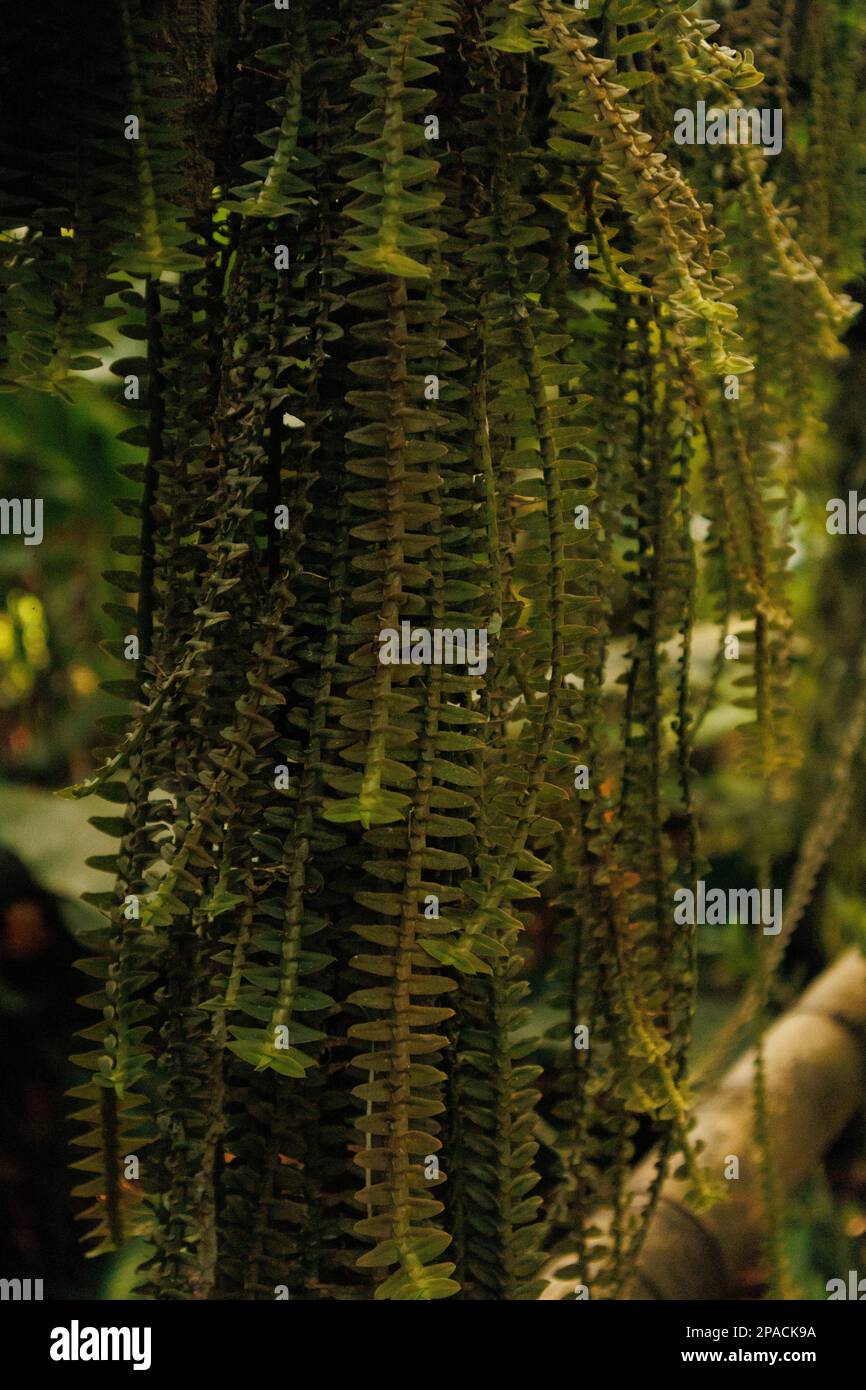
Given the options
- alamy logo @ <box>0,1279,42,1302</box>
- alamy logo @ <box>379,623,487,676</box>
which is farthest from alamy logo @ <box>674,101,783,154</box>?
alamy logo @ <box>0,1279,42,1302</box>

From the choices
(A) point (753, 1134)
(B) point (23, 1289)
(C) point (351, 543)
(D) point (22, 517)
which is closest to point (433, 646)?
(C) point (351, 543)

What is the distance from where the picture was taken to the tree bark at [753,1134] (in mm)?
1024

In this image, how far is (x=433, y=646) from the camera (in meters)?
0.53

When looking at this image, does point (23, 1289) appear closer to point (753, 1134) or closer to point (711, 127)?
point (753, 1134)

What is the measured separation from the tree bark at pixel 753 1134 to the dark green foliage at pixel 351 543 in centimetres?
34

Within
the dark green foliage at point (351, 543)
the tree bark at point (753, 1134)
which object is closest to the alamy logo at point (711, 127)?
the dark green foliage at point (351, 543)

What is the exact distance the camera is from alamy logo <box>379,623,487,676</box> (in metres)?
0.52
